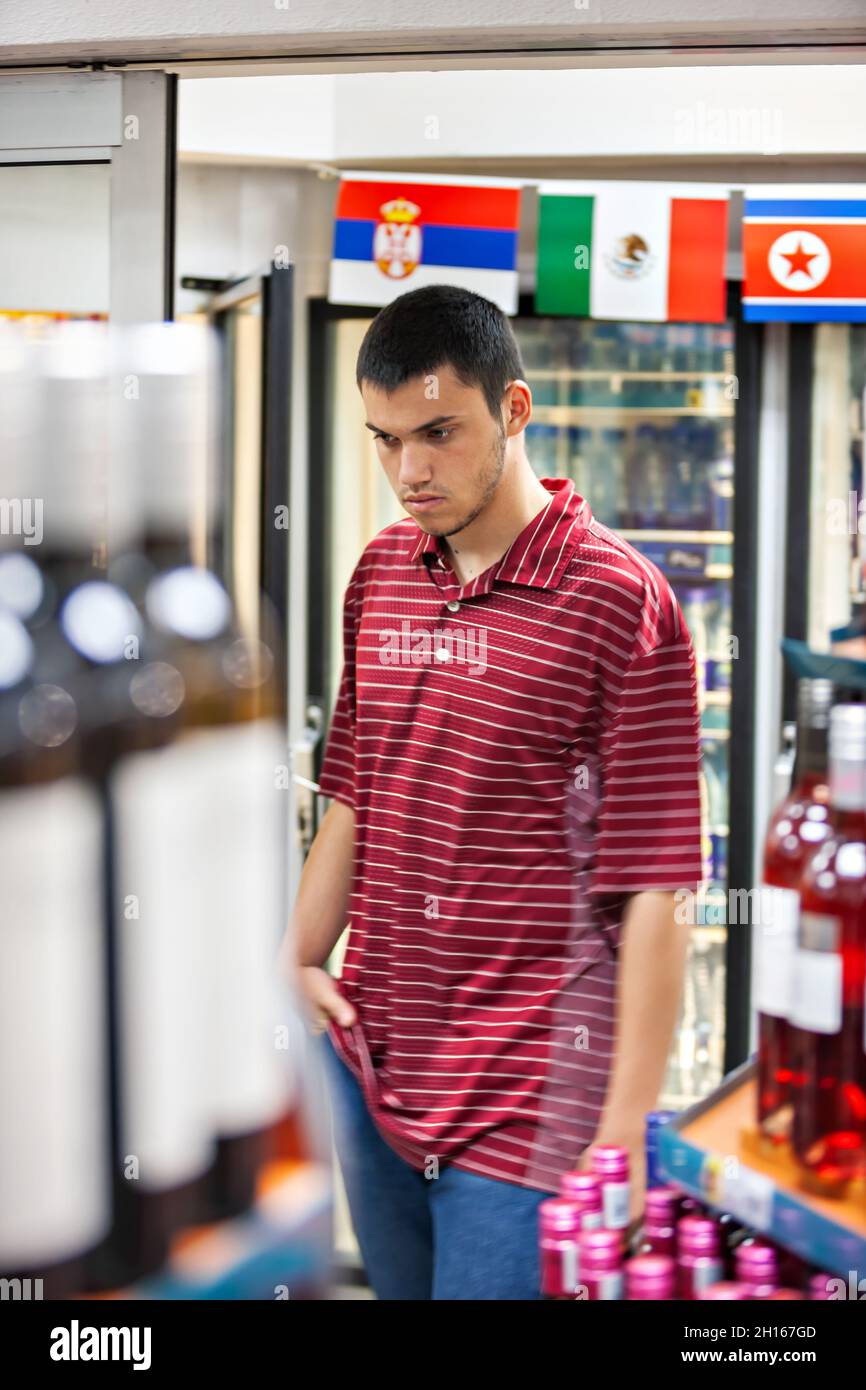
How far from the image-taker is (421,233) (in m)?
2.73

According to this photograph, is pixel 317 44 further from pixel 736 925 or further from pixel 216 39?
pixel 736 925

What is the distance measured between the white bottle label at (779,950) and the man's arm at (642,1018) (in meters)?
0.36

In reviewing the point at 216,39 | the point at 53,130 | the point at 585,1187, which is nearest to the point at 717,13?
the point at 216,39

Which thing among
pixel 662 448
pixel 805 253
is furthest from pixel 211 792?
pixel 662 448

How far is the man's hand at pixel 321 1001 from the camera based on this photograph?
158 centimetres

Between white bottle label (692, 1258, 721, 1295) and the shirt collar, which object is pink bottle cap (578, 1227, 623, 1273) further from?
the shirt collar

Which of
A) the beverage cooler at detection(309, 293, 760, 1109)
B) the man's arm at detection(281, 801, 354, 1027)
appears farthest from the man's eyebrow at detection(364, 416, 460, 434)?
the beverage cooler at detection(309, 293, 760, 1109)

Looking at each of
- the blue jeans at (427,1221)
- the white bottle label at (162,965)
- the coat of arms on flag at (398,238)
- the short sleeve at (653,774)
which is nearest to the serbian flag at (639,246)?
the coat of arms on flag at (398,238)

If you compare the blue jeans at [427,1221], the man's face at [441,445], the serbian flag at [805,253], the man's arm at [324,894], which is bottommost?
the blue jeans at [427,1221]

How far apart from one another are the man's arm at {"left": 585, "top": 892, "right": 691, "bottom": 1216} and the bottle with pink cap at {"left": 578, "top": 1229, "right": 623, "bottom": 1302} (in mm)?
262

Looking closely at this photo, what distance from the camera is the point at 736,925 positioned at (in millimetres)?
3080

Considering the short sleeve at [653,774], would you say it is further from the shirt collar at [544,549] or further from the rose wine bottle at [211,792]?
the rose wine bottle at [211,792]

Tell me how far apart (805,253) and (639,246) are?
1.11 ft

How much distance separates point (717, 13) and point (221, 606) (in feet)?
4.04
